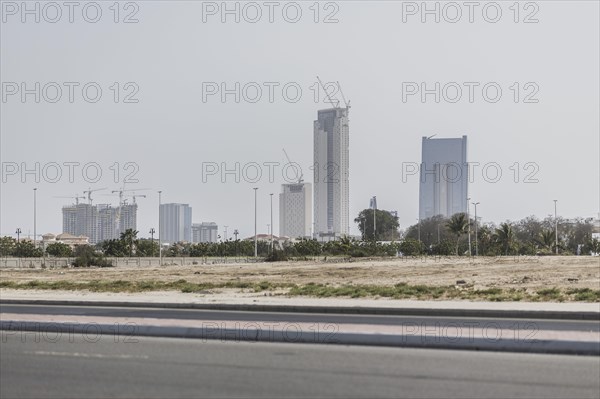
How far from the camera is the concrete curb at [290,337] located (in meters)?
13.4

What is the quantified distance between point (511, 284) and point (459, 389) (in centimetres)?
2461

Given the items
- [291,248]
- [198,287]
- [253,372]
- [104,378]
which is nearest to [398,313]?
[253,372]

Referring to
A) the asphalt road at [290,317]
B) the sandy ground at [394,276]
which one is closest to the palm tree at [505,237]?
the sandy ground at [394,276]

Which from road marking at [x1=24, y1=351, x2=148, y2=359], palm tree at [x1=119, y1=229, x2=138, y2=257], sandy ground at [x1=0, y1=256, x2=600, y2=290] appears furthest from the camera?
palm tree at [x1=119, y1=229, x2=138, y2=257]

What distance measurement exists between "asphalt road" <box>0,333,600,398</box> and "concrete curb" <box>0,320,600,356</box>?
1.24 ft

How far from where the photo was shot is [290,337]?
1498 centimetres

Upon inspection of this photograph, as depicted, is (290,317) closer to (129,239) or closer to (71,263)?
(71,263)

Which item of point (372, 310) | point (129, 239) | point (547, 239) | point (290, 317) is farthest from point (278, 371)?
point (547, 239)

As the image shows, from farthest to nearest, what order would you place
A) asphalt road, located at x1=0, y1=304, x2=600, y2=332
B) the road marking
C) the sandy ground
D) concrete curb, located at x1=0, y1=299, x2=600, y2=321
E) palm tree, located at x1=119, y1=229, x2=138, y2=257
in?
palm tree, located at x1=119, y1=229, x2=138, y2=257 → the sandy ground → concrete curb, located at x1=0, y1=299, x2=600, y2=321 → asphalt road, located at x1=0, y1=304, x2=600, y2=332 → the road marking

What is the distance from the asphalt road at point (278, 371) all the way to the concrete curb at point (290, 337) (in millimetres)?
379

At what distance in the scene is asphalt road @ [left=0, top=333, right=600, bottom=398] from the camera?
9.98 metres

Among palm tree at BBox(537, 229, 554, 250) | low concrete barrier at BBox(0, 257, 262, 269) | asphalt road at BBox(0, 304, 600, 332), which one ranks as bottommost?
low concrete barrier at BBox(0, 257, 262, 269)

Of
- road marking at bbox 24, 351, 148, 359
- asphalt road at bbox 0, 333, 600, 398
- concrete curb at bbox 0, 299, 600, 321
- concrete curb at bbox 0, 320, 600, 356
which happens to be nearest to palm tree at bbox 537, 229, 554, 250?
concrete curb at bbox 0, 299, 600, 321

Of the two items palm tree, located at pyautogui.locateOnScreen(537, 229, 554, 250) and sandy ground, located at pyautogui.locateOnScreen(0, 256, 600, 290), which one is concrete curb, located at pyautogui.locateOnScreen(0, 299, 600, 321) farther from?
palm tree, located at pyautogui.locateOnScreen(537, 229, 554, 250)
